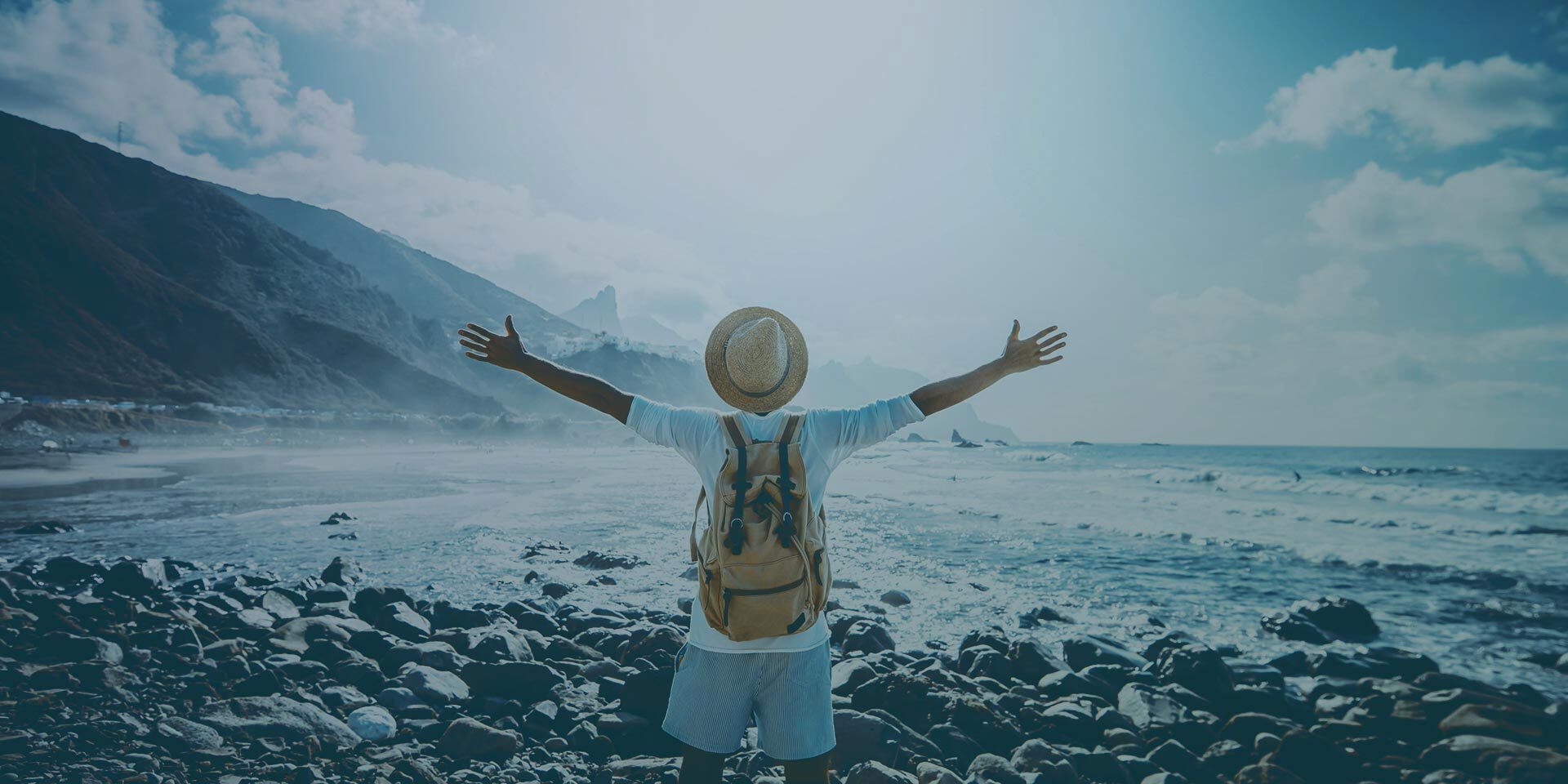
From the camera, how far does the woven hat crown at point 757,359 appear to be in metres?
2.24

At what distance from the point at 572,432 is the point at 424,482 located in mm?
56909

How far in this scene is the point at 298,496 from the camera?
17047 mm

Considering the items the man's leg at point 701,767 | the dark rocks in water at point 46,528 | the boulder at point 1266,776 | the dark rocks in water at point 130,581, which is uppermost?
the man's leg at point 701,767

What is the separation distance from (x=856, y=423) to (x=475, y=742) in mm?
3305

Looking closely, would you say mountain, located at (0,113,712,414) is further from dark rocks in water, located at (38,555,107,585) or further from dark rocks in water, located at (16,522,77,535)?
dark rocks in water, located at (38,555,107,585)

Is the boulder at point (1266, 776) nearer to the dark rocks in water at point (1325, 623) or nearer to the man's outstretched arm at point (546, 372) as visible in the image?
the dark rocks in water at point (1325, 623)

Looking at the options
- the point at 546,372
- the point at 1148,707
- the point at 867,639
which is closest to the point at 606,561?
the point at 867,639

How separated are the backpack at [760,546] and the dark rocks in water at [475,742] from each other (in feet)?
8.81

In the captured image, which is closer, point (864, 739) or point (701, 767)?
point (701, 767)

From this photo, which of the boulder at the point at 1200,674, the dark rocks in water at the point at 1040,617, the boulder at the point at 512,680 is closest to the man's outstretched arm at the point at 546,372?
the boulder at the point at 512,680

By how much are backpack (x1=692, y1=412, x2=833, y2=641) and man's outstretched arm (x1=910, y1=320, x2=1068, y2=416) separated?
0.58 meters

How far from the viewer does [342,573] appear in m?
8.35

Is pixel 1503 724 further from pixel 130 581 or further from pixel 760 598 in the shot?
→ pixel 130 581

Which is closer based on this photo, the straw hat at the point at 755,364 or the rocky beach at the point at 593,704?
the straw hat at the point at 755,364
